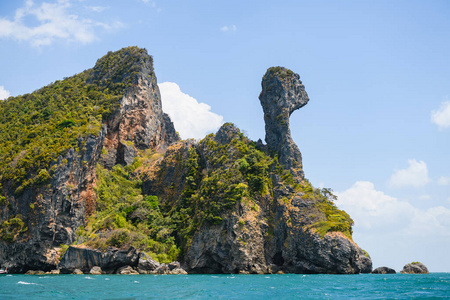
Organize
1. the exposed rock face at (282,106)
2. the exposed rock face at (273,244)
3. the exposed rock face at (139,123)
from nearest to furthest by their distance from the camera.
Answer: the exposed rock face at (273,244), the exposed rock face at (282,106), the exposed rock face at (139,123)

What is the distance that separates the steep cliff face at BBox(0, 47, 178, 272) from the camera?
67.0 meters

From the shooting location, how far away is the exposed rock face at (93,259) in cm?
6284

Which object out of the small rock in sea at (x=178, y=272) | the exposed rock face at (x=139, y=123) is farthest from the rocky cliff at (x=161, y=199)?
the small rock in sea at (x=178, y=272)

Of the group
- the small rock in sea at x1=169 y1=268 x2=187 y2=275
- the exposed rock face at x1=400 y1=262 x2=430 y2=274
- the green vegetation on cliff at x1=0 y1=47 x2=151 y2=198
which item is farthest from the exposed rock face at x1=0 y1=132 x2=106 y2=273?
the exposed rock face at x1=400 y1=262 x2=430 y2=274

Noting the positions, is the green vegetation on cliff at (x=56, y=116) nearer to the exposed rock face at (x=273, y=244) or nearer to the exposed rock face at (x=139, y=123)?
the exposed rock face at (x=139, y=123)

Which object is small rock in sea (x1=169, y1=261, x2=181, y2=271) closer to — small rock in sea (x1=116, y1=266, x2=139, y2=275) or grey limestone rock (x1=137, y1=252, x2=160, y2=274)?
grey limestone rock (x1=137, y1=252, x2=160, y2=274)

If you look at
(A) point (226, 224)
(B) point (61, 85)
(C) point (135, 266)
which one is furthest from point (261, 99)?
(B) point (61, 85)

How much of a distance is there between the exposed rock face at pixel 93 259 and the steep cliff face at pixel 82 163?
4527 mm

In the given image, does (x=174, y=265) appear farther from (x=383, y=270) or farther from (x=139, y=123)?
(x=139, y=123)

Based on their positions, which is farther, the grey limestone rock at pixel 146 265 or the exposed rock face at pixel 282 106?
the exposed rock face at pixel 282 106

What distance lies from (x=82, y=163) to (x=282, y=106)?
4731 cm

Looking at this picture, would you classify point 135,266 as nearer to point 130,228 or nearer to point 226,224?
point 130,228

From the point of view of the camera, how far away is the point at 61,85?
11219cm

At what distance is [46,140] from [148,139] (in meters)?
33.7
